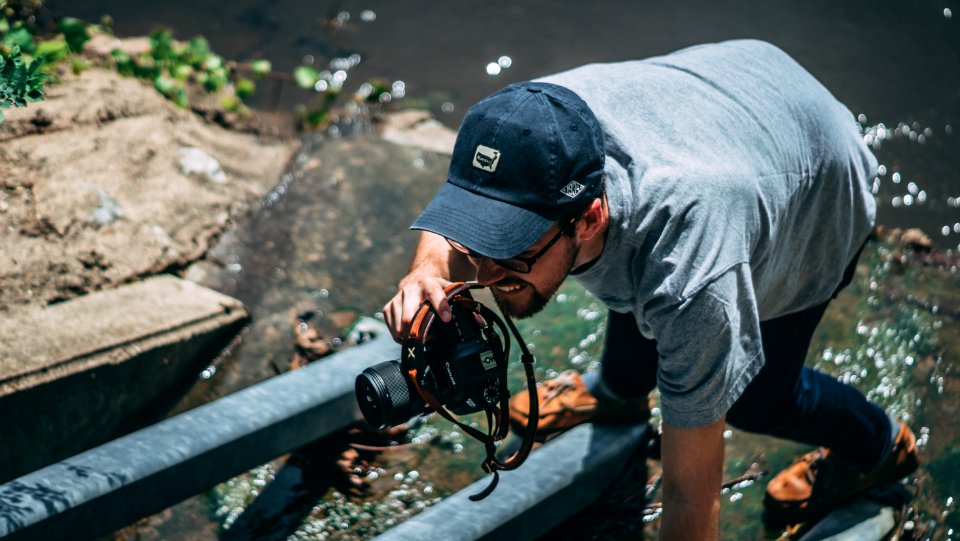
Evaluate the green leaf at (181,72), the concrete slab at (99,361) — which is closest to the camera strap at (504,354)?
the concrete slab at (99,361)

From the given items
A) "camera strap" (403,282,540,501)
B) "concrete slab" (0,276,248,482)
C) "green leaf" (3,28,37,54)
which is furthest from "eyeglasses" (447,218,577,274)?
"green leaf" (3,28,37,54)

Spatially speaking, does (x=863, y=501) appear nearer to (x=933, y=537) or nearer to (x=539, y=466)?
(x=933, y=537)

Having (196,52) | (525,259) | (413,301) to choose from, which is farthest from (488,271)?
(196,52)

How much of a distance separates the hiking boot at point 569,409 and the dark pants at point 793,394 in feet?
0.44

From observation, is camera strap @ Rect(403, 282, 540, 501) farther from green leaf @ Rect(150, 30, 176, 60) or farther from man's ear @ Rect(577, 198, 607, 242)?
green leaf @ Rect(150, 30, 176, 60)

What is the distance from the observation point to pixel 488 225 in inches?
68.6

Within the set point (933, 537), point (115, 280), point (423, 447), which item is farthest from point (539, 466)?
point (115, 280)

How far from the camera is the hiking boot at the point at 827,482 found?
2.49 meters

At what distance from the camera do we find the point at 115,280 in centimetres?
311

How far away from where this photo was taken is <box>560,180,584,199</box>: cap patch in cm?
175

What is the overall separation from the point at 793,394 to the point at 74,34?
3.40 metres

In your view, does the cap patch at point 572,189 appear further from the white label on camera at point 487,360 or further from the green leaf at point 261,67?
the green leaf at point 261,67

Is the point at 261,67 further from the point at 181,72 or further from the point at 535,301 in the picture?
the point at 535,301

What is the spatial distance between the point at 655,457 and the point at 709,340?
1.09 meters
